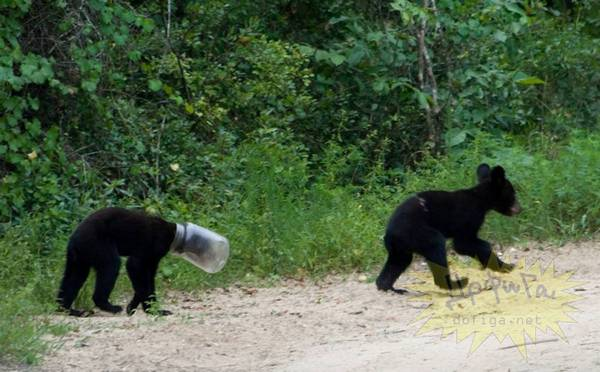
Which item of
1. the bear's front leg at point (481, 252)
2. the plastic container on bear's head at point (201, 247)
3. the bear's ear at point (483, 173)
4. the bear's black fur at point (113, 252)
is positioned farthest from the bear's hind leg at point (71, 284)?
the bear's ear at point (483, 173)

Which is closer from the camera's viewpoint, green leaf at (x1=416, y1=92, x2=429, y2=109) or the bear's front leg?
the bear's front leg

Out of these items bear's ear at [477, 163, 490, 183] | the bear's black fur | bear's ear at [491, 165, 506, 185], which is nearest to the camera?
the bear's black fur

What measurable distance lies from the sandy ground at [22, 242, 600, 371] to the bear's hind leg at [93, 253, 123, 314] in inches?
6.2

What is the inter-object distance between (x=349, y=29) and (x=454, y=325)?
21.7 feet

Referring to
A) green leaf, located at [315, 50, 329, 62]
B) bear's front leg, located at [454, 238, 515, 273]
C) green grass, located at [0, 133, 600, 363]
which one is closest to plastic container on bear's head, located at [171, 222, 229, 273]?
green grass, located at [0, 133, 600, 363]

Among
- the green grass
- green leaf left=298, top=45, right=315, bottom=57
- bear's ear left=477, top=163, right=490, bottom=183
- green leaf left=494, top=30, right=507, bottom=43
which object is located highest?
green leaf left=494, top=30, right=507, bottom=43

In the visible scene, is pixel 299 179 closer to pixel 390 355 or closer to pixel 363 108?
pixel 363 108

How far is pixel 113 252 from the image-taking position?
971 centimetres

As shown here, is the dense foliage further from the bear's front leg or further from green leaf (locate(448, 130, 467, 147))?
the bear's front leg

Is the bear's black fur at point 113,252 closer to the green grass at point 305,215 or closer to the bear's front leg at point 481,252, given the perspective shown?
the green grass at point 305,215

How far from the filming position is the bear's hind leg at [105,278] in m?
9.64

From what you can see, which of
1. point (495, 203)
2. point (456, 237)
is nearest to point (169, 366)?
point (456, 237)

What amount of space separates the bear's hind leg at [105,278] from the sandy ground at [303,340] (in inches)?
6.2

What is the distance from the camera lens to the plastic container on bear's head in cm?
1009
